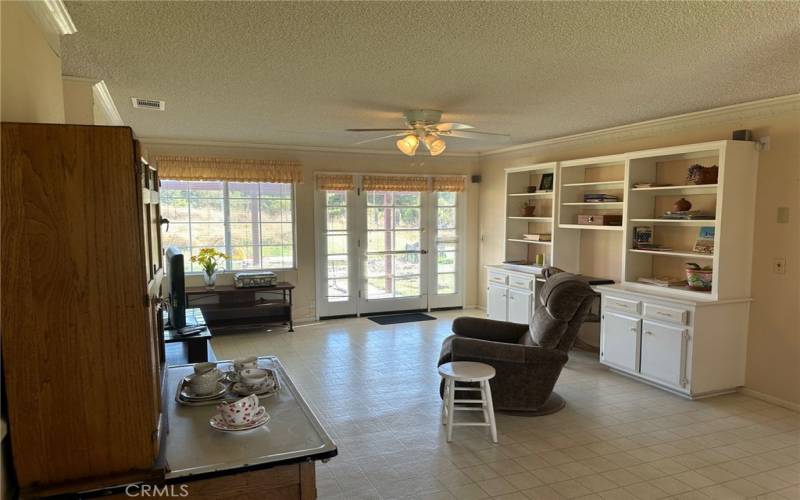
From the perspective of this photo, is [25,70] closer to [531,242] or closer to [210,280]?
[210,280]

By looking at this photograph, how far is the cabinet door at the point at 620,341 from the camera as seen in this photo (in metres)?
4.43

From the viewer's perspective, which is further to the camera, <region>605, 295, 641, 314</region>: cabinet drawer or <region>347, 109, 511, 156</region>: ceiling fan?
<region>605, 295, 641, 314</region>: cabinet drawer

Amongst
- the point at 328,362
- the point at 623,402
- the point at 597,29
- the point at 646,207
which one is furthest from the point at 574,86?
the point at 328,362

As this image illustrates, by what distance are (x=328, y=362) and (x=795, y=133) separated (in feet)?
13.9

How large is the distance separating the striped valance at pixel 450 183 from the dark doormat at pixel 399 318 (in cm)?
179

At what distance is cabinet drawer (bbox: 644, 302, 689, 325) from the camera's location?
4016 millimetres

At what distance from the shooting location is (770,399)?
401 cm

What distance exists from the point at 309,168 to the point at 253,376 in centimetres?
488

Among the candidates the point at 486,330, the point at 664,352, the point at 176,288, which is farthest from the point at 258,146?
the point at 664,352

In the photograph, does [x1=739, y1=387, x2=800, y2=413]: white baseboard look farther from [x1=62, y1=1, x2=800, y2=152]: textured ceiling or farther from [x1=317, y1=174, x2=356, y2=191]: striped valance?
[x1=317, y1=174, x2=356, y2=191]: striped valance

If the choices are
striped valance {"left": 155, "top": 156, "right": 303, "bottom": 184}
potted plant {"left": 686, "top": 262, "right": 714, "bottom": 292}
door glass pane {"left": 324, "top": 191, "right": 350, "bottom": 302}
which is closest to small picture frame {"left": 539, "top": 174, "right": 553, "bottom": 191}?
potted plant {"left": 686, "top": 262, "right": 714, "bottom": 292}

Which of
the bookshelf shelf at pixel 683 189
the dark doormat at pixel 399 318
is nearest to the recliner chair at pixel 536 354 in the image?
the bookshelf shelf at pixel 683 189

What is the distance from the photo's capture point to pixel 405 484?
2.80m

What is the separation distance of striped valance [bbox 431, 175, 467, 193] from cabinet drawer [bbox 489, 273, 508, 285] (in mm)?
1520
